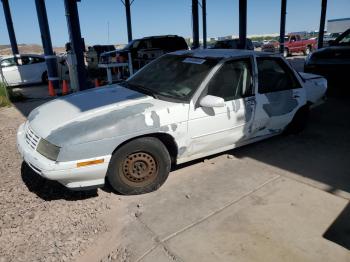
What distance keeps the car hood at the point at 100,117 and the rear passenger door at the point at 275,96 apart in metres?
Result: 1.38

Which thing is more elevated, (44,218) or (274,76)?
(274,76)

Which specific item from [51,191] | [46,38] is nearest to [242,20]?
[46,38]

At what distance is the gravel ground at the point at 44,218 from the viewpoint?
278cm

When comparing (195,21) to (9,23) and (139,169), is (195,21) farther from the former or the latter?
(139,169)

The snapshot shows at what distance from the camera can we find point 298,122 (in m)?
5.31

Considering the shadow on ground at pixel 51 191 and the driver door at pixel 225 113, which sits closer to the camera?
the shadow on ground at pixel 51 191

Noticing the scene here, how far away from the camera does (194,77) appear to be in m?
3.96

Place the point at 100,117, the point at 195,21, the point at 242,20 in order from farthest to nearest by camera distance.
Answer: the point at 195,21
the point at 242,20
the point at 100,117

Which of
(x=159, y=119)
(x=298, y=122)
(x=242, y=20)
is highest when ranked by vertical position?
(x=242, y=20)

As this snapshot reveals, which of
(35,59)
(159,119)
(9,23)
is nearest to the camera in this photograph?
(159,119)

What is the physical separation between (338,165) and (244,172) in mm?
1298

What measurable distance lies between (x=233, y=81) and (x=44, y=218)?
9.00ft

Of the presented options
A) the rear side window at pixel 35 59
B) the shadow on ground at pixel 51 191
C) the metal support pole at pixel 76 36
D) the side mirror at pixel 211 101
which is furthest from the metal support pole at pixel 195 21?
the shadow on ground at pixel 51 191

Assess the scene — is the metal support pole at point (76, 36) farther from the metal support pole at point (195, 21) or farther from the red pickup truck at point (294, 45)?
the red pickup truck at point (294, 45)
